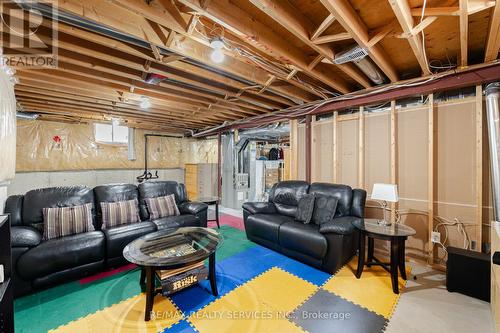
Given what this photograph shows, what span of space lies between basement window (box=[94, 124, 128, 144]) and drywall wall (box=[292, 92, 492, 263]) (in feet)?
18.0

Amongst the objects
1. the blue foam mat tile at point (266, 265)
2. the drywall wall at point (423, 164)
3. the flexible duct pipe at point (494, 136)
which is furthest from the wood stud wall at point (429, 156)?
the blue foam mat tile at point (266, 265)

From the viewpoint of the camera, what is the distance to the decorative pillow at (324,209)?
3.07m

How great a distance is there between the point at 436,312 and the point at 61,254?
376 centimetres

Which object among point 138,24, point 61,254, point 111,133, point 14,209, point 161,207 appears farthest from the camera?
point 111,133

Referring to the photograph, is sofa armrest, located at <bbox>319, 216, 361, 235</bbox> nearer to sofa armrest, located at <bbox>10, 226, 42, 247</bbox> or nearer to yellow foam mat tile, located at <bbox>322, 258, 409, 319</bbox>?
yellow foam mat tile, located at <bbox>322, 258, 409, 319</bbox>

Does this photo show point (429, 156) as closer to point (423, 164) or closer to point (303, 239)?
point (423, 164)

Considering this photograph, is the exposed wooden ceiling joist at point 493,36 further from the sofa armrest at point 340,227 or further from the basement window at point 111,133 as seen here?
the basement window at point 111,133

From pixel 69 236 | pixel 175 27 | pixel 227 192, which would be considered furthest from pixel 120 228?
pixel 227 192

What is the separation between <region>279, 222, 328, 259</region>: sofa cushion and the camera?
2667 millimetres

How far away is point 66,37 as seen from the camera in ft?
6.49

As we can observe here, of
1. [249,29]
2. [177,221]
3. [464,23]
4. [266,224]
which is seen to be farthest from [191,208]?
[464,23]

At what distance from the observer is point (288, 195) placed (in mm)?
3764

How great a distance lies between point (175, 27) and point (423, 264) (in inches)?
154

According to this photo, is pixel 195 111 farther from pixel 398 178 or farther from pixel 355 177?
pixel 398 178
